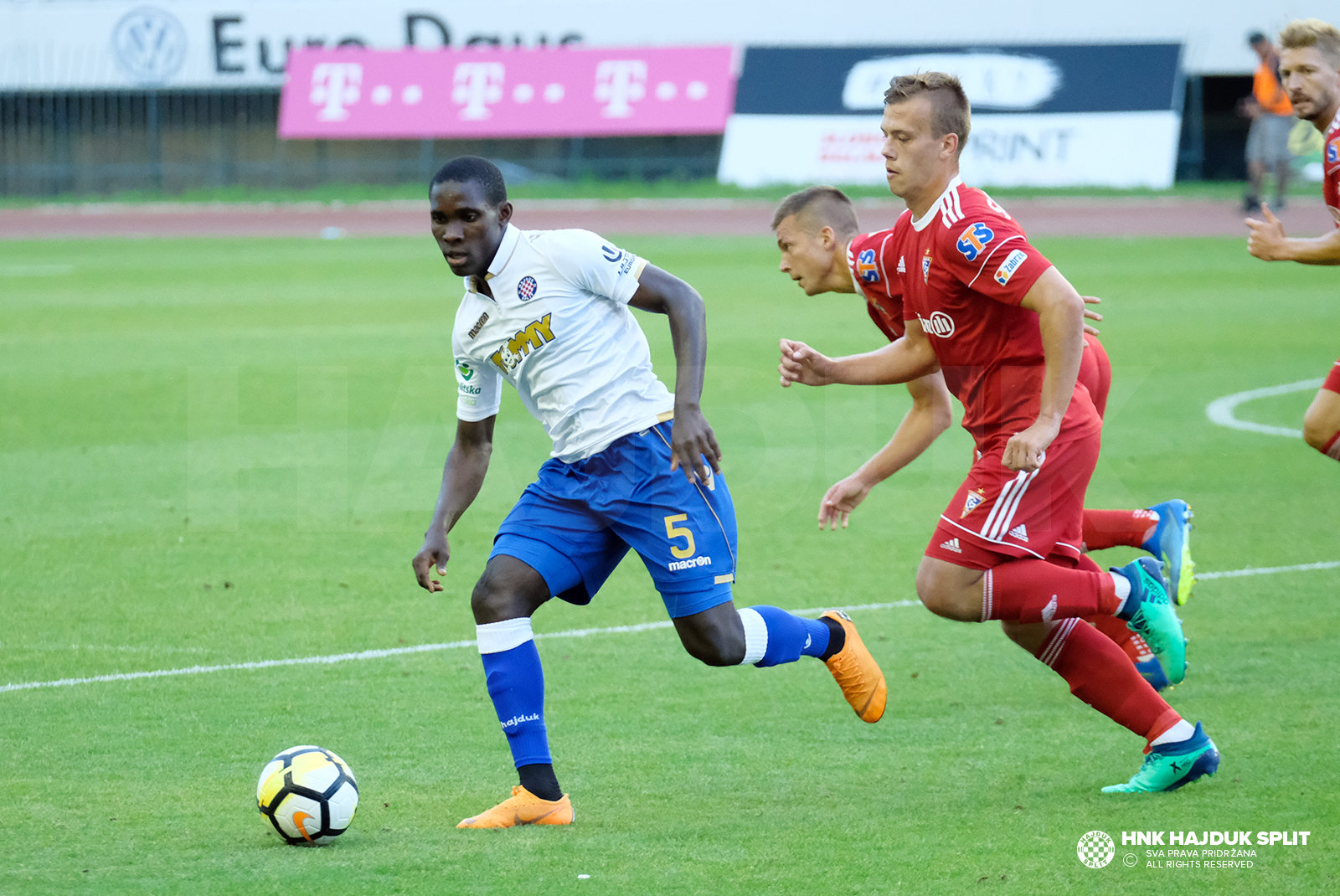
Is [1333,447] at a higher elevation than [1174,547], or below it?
higher

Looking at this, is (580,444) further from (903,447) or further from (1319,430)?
(1319,430)

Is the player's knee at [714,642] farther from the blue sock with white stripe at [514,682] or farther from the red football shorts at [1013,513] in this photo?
the red football shorts at [1013,513]

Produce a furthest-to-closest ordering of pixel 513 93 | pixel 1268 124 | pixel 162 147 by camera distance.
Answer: pixel 162 147 → pixel 513 93 → pixel 1268 124

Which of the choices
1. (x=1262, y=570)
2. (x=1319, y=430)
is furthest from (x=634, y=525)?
(x=1262, y=570)

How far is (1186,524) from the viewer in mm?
6184

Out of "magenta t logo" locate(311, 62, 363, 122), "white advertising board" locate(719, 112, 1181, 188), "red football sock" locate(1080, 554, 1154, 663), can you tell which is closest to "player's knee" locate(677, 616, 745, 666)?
"red football sock" locate(1080, 554, 1154, 663)

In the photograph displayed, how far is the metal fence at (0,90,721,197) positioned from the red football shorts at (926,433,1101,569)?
2665 centimetres

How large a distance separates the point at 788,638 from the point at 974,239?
56.9 inches

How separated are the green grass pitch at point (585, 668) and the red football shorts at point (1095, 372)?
112 centimetres

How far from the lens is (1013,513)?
4.63m

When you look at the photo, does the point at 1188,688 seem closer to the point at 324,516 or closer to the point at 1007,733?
the point at 1007,733

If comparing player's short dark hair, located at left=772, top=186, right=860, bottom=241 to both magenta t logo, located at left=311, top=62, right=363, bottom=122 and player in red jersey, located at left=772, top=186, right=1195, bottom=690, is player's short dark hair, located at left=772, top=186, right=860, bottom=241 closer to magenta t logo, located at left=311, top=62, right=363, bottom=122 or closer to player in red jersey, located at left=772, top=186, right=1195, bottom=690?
player in red jersey, located at left=772, top=186, right=1195, bottom=690

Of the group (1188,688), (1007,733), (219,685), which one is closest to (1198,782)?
(1007,733)

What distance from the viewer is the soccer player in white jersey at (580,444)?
4.61m
